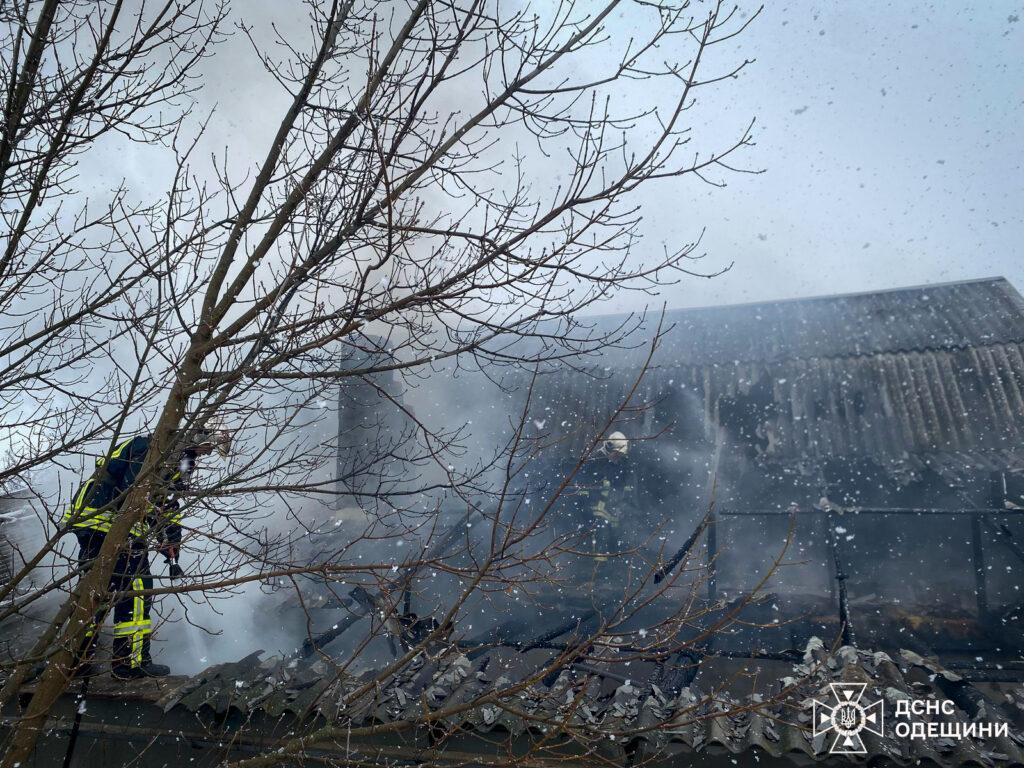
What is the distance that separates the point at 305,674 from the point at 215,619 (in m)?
6.63

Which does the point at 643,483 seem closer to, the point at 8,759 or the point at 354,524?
the point at 354,524

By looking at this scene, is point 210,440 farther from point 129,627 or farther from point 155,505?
point 129,627

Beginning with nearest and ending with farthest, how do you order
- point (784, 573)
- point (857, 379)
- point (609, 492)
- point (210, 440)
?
point (210, 440), point (784, 573), point (609, 492), point (857, 379)

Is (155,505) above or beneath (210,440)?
beneath

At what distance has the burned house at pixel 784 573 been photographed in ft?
11.6

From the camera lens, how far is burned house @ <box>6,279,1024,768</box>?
11.6ft

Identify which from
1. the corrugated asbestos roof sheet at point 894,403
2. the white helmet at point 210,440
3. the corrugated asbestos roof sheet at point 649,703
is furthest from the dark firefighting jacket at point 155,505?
the corrugated asbestos roof sheet at point 894,403

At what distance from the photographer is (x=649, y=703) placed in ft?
12.4

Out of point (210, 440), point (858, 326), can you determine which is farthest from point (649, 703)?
point (858, 326)

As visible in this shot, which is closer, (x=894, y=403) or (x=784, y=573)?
(x=784, y=573)
